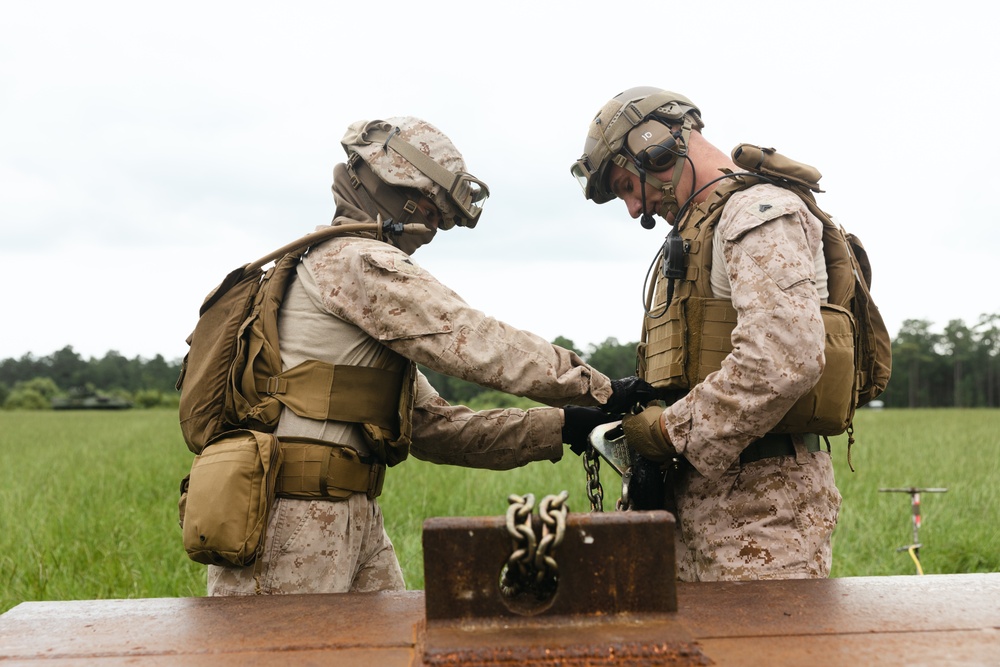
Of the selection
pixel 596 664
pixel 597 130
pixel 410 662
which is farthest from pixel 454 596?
pixel 597 130

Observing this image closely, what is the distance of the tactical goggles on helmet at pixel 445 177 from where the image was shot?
11.1 feet

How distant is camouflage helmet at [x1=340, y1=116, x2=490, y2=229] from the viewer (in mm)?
3377

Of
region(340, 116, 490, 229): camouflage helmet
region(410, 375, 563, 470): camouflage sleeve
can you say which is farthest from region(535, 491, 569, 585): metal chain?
region(340, 116, 490, 229): camouflage helmet

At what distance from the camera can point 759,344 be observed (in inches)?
96.7

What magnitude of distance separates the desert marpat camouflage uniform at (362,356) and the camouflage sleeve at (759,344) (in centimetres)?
55

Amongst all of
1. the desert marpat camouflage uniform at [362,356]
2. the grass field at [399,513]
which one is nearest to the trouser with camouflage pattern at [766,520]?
the desert marpat camouflage uniform at [362,356]

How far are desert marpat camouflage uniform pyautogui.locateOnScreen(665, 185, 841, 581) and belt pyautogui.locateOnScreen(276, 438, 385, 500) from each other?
1.03 metres

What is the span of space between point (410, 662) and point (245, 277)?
1759mm

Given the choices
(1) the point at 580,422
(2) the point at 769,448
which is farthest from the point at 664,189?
(2) the point at 769,448

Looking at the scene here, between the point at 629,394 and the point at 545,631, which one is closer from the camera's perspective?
the point at 545,631

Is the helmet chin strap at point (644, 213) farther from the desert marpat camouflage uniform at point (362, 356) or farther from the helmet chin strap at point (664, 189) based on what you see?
the desert marpat camouflage uniform at point (362, 356)

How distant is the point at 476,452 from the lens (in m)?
3.52

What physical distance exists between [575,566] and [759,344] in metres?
1.03

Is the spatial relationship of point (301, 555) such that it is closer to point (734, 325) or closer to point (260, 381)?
point (260, 381)
